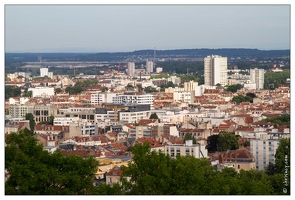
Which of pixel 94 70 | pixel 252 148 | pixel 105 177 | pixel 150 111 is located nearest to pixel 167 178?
pixel 105 177

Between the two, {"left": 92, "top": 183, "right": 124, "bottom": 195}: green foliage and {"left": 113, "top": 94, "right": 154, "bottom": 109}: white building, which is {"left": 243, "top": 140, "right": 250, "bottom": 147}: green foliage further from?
{"left": 113, "top": 94, "right": 154, "bottom": 109}: white building

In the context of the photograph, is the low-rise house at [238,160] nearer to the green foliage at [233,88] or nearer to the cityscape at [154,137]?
the cityscape at [154,137]

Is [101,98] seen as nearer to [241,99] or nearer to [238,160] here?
[241,99]

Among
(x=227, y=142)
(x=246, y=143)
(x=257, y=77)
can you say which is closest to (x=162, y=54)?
(x=257, y=77)

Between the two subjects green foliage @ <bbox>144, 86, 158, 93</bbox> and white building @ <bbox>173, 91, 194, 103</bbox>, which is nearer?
white building @ <bbox>173, 91, 194, 103</bbox>

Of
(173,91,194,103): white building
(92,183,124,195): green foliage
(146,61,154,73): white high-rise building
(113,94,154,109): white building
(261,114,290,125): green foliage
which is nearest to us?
(92,183,124,195): green foliage

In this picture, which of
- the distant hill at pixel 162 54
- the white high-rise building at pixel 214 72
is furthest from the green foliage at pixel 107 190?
the distant hill at pixel 162 54

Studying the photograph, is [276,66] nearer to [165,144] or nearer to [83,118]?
[83,118]

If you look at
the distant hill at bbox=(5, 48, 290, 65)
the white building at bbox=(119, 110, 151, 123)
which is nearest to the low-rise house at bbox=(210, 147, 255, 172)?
the white building at bbox=(119, 110, 151, 123)
